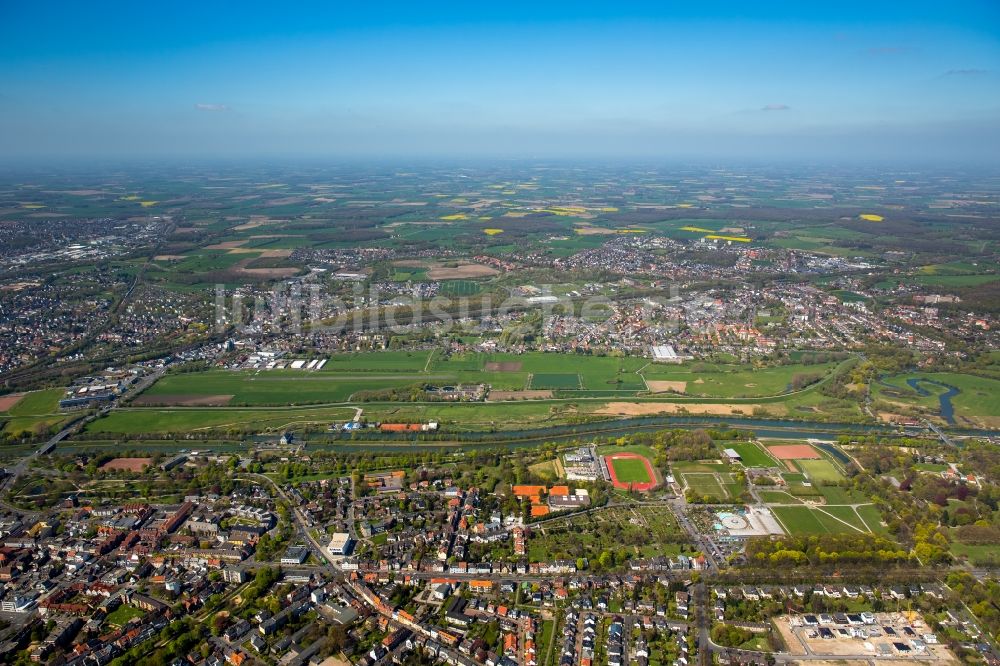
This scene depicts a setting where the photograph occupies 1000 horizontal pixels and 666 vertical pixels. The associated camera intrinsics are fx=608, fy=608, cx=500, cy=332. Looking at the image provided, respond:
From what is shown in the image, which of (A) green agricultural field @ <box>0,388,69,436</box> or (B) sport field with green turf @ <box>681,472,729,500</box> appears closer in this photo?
(B) sport field with green turf @ <box>681,472,729,500</box>

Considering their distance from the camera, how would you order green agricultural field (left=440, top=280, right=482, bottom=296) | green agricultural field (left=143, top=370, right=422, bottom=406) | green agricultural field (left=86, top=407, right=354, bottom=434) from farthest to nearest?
green agricultural field (left=440, top=280, right=482, bottom=296), green agricultural field (left=143, top=370, right=422, bottom=406), green agricultural field (left=86, top=407, right=354, bottom=434)

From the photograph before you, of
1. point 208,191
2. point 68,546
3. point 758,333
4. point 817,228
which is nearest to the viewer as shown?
point 68,546

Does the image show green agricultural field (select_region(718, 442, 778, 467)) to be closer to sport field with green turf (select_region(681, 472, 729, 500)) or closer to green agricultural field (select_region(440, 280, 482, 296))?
sport field with green turf (select_region(681, 472, 729, 500))

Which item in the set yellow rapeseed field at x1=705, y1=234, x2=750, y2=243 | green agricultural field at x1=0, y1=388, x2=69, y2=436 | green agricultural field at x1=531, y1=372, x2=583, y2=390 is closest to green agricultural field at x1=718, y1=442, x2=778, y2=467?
green agricultural field at x1=531, y1=372, x2=583, y2=390

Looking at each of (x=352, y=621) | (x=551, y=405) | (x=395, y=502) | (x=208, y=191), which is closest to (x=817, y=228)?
(x=551, y=405)

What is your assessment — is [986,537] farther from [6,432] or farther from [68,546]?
[6,432]

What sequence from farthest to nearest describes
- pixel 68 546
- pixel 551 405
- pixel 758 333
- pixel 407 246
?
Result: pixel 407 246
pixel 758 333
pixel 551 405
pixel 68 546

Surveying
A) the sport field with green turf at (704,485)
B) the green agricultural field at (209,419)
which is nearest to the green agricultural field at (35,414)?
the green agricultural field at (209,419)
